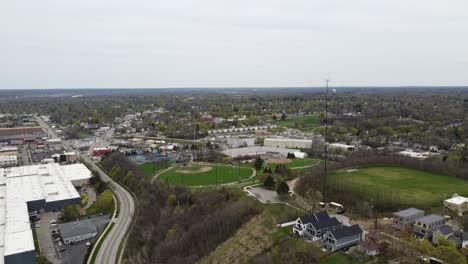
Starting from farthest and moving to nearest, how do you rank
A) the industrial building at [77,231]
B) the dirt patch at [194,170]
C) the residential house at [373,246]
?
the dirt patch at [194,170], the industrial building at [77,231], the residential house at [373,246]

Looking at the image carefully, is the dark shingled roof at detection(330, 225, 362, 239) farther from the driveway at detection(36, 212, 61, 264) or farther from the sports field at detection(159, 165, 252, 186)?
the driveway at detection(36, 212, 61, 264)

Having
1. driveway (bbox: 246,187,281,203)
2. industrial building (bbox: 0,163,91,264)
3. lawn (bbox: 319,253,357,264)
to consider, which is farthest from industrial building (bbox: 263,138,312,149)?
lawn (bbox: 319,253,357,264)

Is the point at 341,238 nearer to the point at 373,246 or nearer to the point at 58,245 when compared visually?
the point at 373,246

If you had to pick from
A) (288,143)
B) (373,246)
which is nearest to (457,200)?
(373,246)

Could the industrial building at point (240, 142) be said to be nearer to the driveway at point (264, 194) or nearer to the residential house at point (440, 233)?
the driveway at point (264, 194)

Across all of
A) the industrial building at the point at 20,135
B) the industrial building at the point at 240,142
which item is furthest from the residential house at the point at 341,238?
the industrial building at the point at 20,135
